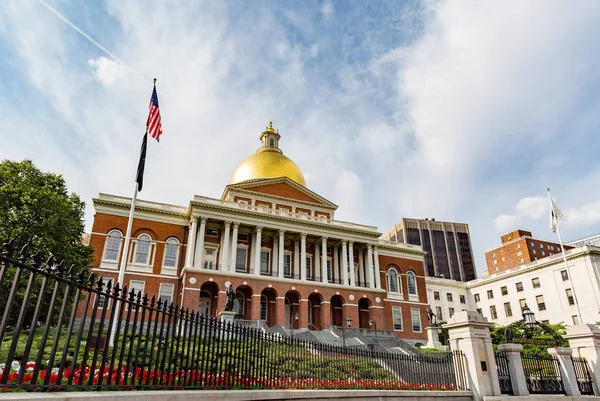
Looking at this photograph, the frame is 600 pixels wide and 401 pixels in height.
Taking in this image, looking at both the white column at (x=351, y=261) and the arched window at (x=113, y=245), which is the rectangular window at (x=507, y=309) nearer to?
the white column at (x=351, y=261)

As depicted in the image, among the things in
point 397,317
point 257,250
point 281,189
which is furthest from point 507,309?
point 257,250

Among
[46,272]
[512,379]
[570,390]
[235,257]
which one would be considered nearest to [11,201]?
[235,257]

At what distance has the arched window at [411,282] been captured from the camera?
4822 cm

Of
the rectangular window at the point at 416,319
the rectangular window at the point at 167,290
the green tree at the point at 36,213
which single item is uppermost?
the green tree at the point at 36,213

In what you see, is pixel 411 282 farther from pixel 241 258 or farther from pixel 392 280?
pixel 241 258

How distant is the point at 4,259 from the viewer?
13.9 feet

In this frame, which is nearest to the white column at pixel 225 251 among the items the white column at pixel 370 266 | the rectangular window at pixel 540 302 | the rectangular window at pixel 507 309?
the white column at pixel 370 266

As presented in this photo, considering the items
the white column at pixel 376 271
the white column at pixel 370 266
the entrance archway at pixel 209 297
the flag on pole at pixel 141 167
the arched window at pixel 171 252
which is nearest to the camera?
the flag on pole at pixel 141 167

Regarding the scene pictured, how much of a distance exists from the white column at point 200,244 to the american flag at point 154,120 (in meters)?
18.6

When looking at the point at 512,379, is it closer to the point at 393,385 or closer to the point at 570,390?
→ the point at 570,390

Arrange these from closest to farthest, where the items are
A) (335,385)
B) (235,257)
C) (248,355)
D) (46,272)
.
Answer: (46,272)
(248,355)
(335,385)
(235,257)

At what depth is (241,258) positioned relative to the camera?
4084cm

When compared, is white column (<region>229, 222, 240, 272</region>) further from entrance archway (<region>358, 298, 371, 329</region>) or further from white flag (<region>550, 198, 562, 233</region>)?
white flag (<region>550, 198, 562, 233</region>)

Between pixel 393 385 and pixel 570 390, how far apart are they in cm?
672
